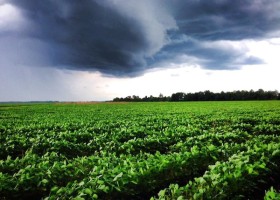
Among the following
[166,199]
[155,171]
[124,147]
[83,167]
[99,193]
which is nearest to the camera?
[166,199]

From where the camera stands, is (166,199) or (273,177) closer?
(166,199)

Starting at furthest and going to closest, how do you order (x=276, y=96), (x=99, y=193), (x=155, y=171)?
1. (x=276, y=96)
2. (x=155, y=171)
3. (x=99, y=193)

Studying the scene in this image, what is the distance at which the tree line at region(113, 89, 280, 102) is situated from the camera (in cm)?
11781

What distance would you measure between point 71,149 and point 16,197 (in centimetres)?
493

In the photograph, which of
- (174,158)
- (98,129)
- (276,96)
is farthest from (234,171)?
(276,96)

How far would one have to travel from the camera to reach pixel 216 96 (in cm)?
12300

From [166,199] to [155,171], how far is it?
4.87 ft

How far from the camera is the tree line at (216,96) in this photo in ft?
387

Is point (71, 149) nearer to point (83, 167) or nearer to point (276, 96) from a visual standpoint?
point (83, 167)

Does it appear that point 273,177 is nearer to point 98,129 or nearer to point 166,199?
point 166,199

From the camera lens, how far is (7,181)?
5660 millimetres

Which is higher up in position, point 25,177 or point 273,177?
point 25,177

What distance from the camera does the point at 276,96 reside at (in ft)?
381

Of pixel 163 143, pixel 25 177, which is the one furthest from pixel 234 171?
pixel 163 143
